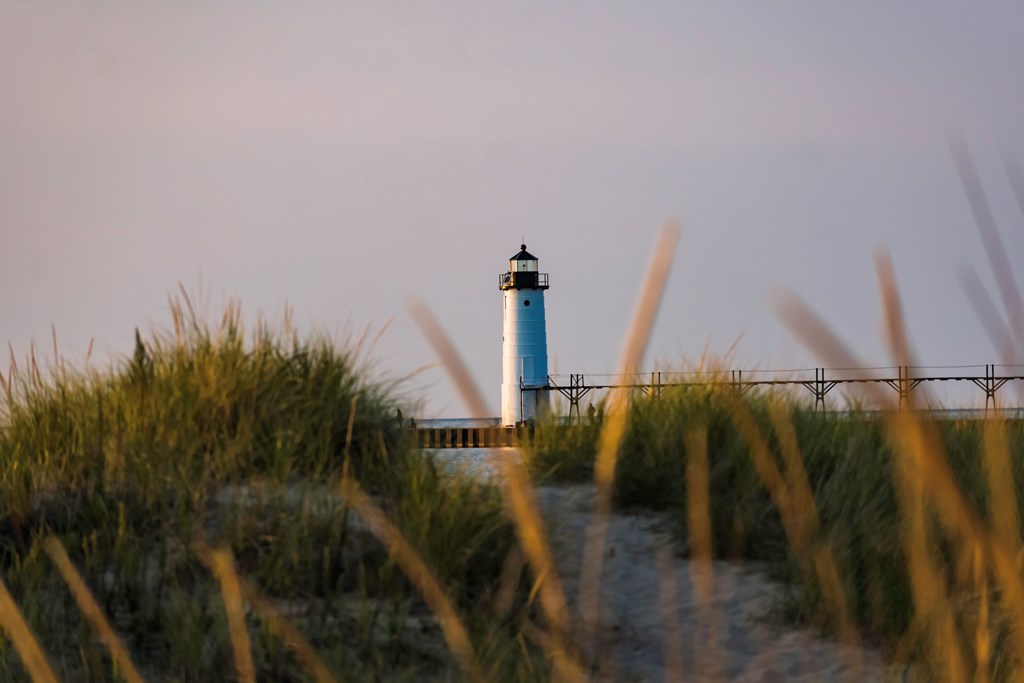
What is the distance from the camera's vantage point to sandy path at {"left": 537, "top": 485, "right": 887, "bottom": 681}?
4.39 metres

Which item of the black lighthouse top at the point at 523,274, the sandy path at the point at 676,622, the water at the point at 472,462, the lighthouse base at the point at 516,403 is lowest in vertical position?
the sandy path at the point at 676,622

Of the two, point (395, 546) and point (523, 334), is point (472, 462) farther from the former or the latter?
point (523, 334)

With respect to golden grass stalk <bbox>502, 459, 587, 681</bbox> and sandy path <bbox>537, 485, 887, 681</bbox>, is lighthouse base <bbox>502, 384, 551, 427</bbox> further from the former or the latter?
golden grass stalk <bbox>502, 459, 587, 681</bbox>

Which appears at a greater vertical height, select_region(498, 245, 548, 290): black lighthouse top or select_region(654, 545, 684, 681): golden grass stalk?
select_region(498, 245, 548, 290): black lighthouse top

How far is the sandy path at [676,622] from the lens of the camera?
439cm

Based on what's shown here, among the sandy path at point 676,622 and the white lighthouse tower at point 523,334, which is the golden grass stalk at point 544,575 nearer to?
the sandy path at point 676,622

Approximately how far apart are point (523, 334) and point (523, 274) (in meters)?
2.26

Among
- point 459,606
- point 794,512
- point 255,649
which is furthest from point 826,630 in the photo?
point 255,649

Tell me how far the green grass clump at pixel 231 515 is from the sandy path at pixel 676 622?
18.9 inches

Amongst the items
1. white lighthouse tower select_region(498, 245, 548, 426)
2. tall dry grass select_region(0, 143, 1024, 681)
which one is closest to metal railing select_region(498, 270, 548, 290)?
white lighthouse tower select_region(498, 245, 548, 426)

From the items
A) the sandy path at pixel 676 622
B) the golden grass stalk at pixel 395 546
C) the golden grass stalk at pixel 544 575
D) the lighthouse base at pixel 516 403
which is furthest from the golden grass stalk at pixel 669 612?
the lighthouse base at pixel 516 403

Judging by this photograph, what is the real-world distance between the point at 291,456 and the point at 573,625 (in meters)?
1.76

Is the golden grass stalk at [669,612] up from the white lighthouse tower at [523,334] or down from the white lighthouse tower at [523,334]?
down

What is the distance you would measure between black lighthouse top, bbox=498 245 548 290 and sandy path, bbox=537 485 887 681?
33.2 meters
